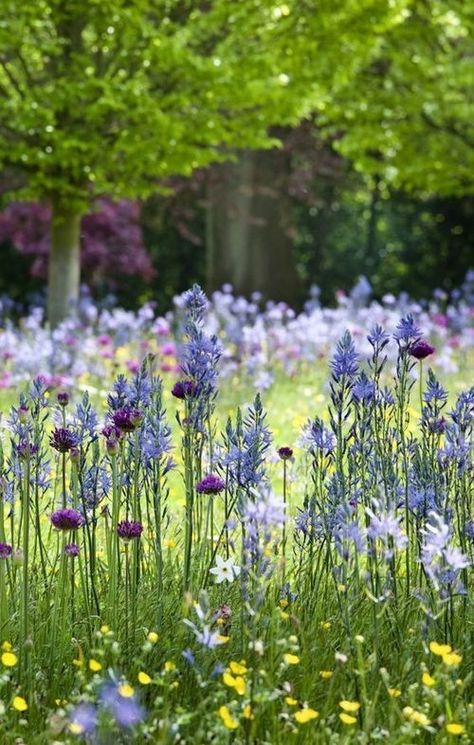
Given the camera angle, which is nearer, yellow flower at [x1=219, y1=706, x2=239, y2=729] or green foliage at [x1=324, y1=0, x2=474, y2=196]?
yellow flower at [x1=219, y1=706, x2=239, y2=729]

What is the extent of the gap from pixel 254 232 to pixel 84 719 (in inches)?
580

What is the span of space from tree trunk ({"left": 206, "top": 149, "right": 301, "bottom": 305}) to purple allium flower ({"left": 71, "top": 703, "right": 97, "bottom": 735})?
13.6 meters

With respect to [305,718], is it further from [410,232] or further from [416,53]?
[410,232]

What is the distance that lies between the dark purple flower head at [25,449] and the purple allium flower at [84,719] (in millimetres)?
668

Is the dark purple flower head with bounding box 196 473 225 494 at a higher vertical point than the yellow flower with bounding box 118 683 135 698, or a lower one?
higher

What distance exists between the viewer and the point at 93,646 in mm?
3004

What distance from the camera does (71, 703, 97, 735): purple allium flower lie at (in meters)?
2.37

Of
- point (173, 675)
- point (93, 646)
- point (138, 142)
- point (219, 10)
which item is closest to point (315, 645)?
point (173, 675)

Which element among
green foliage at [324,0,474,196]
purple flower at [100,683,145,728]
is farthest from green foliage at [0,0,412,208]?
purple flower at [100,683,145,728]

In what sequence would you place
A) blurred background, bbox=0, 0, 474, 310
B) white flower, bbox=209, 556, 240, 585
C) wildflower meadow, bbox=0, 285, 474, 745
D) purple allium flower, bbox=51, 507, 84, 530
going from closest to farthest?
wildflower meadow, bbox=0, 285, 474, 745, purple allium flower, bbox=51, 507, 84, 530, white flower, bbox=209, 556, 240, 585, blurred background, bbox=0, 0, 474, 310

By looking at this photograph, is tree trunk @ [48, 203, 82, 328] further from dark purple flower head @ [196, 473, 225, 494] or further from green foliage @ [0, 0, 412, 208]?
dark purple flower head @ [196, 473, 225, 494]

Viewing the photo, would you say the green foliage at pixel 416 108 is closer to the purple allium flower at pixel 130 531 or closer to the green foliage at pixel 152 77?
the green foliage at pixel 152 77

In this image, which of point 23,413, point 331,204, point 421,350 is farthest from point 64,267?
point 331,204

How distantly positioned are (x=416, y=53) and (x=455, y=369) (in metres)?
7.53
